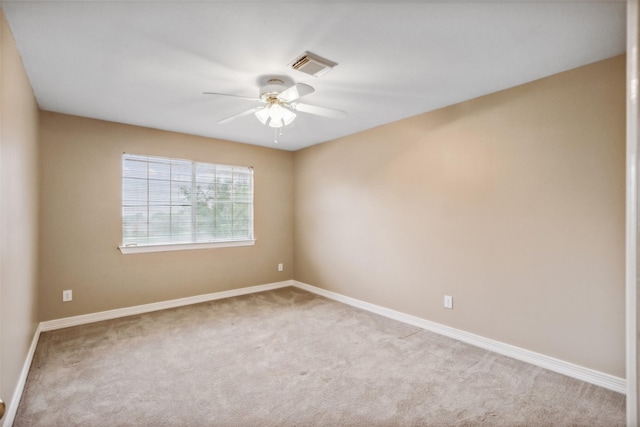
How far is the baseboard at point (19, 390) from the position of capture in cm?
180

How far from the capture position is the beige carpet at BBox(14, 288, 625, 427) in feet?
6.34

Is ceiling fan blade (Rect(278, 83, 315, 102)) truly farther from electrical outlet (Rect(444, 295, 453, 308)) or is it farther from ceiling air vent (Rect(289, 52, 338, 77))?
electrical outlet (Rect(444, 295, 453, 308))

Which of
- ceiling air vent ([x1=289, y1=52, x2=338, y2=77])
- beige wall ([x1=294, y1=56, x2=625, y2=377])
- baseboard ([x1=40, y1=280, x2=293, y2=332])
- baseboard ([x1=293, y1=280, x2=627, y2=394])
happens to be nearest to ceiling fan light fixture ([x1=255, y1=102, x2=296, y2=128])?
ceiling air vent ([x1=289, y1=52, x2=338, y2=77])

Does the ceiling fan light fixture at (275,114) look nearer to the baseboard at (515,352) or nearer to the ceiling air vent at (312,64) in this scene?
the ceiling air vent at (312,64)

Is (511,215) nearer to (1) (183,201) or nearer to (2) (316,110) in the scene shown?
(2) (316,110)

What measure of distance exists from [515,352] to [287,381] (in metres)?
1.95

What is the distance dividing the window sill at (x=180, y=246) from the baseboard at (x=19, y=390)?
3.87ft

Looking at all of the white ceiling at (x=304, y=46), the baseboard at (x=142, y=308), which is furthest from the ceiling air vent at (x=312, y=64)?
the baseboard at (x=142, y=308)

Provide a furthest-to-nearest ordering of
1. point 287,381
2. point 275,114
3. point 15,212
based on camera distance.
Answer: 1. point 275,114
2. point 287,381
3. point 15,212

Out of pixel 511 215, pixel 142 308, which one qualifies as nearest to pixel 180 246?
pixel 142 308

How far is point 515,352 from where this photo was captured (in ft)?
8.82

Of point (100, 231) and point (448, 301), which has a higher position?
point (100, 231)

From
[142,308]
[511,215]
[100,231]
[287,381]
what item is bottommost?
[287,381]

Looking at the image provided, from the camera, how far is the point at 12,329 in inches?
77.6
